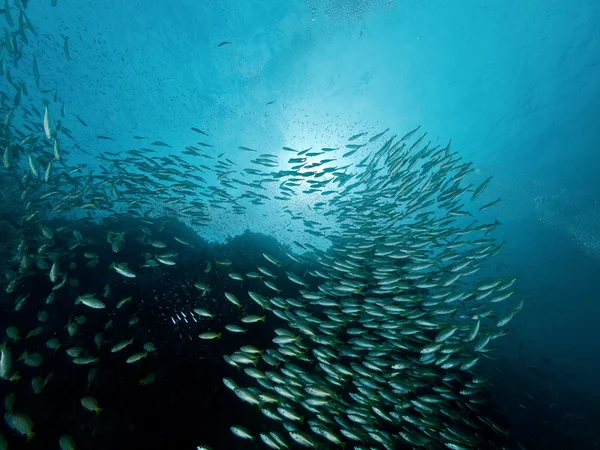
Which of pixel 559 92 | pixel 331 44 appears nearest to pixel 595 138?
pixel 559 92

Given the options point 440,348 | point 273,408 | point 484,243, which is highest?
point 484,243

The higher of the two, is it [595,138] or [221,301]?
[595,138]

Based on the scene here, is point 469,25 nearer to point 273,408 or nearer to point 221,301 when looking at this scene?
point 221,301

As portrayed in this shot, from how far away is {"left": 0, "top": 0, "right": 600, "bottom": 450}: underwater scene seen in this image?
258 inches

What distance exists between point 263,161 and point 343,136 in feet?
45.7

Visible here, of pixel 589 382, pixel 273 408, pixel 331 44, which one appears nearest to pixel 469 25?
pixel 331 44

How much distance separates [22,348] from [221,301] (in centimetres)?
513

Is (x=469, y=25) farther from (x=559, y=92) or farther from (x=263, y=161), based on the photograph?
(x=263, y=161)

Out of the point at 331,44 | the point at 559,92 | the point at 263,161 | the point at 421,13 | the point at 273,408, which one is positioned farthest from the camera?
the point at 559,92

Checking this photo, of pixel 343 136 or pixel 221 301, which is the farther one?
pixel 343 136

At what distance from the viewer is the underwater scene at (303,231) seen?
21.5 ft

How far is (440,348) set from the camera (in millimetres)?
7273

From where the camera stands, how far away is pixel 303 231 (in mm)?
13859

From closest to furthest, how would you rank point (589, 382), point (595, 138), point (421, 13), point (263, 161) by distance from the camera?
point (263, 161)
point (421, 13)
point (595, 138)
point (589, 382)
